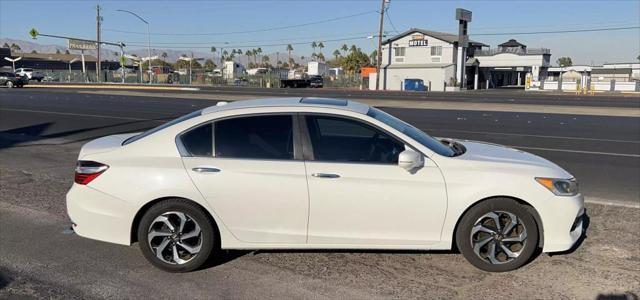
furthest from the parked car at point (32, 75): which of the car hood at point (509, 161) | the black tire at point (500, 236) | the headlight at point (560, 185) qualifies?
the headlight at point (560, 185)

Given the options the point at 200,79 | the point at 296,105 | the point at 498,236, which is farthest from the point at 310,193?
the point at 200,79

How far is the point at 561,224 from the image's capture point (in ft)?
15.0

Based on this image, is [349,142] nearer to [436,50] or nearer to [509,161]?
[509,161]

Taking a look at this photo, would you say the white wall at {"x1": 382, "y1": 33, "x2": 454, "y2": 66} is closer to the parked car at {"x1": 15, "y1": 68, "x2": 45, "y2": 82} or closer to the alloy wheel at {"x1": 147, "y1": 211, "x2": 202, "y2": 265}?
the parked car at {"x1": 15, "y1": 68, "x2": 45, "y2": 82}

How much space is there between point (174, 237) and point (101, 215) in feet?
2.14

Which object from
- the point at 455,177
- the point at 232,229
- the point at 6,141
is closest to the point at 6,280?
the point at 232,229

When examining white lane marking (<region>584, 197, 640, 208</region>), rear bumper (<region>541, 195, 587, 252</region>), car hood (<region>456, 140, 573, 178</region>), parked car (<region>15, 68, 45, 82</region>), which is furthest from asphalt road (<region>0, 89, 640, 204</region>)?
parked car (<region>15, 68, 45, 82</region>)

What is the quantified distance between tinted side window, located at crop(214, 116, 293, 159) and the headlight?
2101 mm

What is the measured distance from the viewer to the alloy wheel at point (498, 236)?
4.57 metres

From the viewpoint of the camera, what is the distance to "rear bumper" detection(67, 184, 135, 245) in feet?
15.2

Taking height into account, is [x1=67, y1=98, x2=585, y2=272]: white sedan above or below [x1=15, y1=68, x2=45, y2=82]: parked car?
below

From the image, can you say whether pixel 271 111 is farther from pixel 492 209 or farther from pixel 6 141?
pixel 6 141

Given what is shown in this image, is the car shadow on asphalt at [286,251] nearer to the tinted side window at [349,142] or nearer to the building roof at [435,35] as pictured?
the tinted side window at [349,142]

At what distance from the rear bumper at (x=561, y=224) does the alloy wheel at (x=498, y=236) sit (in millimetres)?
198
